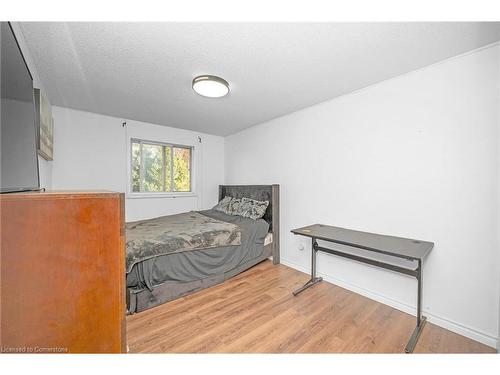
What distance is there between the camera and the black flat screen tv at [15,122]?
855 millimetres

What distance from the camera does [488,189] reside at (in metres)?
1.54

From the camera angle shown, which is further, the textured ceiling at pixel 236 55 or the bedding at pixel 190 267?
the bedding at pixel 190 267

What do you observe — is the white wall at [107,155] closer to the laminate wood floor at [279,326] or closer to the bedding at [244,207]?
the bedding at [244,207]

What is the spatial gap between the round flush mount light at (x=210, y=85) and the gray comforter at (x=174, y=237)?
5.19 ft

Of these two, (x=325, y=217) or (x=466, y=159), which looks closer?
(x=466, y=159)

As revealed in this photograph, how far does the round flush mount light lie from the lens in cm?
195

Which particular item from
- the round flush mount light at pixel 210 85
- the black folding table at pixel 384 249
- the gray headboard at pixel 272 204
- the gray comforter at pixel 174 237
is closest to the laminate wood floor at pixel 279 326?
the black folding table at pixel 384 249

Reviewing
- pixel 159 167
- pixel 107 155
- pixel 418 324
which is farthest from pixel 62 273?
pixel 159 167

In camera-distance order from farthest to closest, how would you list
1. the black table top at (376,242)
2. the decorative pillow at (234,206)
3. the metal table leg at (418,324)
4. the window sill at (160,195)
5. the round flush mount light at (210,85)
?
the decorative pillow at (234,206), the window sill at (160,195), the round flush mount light at (210,85), the black table top at (376,242), the metal table leg at (418,324)

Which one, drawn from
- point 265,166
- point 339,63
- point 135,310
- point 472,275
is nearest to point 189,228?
point 135,310

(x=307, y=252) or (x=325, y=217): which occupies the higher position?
(x=325, y=217)

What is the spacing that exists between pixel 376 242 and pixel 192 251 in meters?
1.88

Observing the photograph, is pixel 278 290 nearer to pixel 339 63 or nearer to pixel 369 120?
pixel 369 120

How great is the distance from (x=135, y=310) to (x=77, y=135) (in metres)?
2.56
